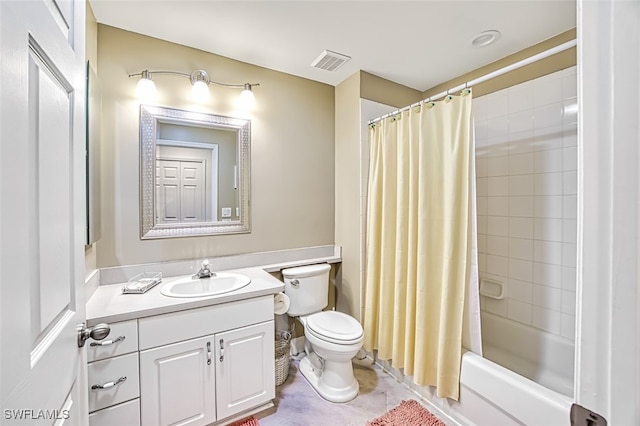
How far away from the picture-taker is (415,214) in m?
1.82

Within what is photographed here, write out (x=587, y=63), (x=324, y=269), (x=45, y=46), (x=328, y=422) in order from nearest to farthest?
1. (x=587, y=63)
2. (x=45, y=46)
3. (x=328, y=422)
4. (x=324, y=269)

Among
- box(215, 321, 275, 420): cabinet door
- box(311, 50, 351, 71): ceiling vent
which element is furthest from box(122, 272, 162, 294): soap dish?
box(311, 50, 351, 71): ceiling vent

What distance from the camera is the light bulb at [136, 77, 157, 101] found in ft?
5.64

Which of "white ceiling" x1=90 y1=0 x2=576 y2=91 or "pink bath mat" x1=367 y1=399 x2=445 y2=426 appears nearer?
"white ceiling" x1=90 y1=0 x2=576 y2=91

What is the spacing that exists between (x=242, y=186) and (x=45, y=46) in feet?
5.17

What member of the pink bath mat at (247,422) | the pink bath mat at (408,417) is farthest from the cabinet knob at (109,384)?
the pink bath mat at (408,417)

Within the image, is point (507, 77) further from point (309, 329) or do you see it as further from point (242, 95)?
point (309, 329)

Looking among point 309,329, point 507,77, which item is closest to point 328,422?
point 309,329

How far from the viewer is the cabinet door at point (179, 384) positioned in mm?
1341

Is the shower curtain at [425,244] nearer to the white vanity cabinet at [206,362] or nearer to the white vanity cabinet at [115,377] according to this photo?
the white vanity cabinet at [206,362]

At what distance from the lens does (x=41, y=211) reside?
0.53 metres

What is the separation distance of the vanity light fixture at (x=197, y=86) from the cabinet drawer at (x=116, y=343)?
139cm

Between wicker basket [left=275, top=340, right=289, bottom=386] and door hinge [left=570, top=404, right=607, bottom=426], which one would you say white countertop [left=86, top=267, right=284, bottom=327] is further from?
door hinge [left=570, top=404, right=607, bottom=426]

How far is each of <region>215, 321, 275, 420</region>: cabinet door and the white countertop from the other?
0.69 feet
